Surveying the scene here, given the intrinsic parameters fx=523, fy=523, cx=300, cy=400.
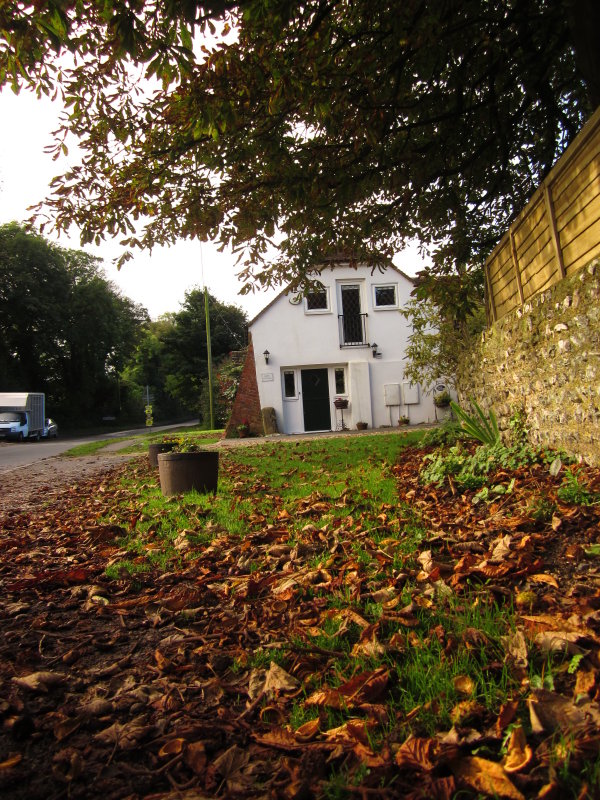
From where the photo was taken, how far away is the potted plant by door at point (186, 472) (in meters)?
6.18

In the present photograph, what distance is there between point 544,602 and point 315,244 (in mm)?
6960

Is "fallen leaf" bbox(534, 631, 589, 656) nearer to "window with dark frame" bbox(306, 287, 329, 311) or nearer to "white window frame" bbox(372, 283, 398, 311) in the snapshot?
"window with dark frame" bbox(306, 287, 329, 311)

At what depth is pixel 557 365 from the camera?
4.93m

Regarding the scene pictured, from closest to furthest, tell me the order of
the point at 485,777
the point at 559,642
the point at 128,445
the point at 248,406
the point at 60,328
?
the point at 485,777 < the point at 559,642 < the point at 128,445 < the point at 248,406 < the point at 60,328

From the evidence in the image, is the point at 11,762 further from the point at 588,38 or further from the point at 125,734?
the point at 588,38

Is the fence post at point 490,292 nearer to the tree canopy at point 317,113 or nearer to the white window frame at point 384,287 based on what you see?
the tree canopy at point 317,113

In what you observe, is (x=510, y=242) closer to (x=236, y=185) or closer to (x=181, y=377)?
(x=236, y=185)

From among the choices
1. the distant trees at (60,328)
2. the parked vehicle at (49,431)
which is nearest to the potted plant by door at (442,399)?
the parked vehicle at (49,431)

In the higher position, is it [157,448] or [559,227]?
[559,227]

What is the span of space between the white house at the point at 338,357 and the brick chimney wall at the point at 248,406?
0.51m

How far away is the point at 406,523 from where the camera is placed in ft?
13.1

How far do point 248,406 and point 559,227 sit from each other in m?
16.3

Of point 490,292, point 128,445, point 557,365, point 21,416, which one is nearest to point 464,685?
point 557,365

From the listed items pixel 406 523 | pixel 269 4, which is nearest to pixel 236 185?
pixel 269 4
